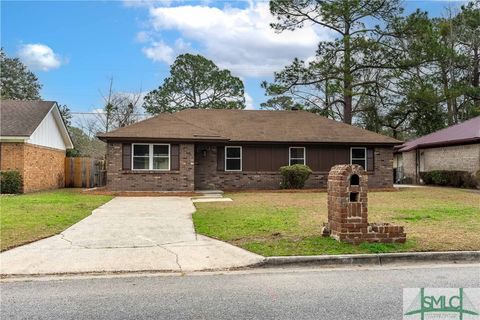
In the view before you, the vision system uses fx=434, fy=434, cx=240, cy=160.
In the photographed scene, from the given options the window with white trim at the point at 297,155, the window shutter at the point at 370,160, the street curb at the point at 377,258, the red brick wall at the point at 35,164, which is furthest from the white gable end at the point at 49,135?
the window shutter at the point at 370,160

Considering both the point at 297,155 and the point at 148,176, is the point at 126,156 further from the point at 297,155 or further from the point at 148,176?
the point at 297,155

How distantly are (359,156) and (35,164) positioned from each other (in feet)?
52.7

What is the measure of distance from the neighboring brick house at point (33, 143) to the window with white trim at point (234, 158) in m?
9.06

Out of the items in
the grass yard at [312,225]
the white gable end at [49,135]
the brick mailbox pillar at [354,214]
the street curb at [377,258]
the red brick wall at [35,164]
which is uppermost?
the white gable end at [49,135]

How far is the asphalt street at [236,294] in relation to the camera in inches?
183

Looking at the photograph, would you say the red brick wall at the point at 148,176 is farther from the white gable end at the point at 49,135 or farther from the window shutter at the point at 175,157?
the white gable end at the point at 49,135

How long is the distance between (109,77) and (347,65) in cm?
2057

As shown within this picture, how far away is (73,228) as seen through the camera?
31.6 feet

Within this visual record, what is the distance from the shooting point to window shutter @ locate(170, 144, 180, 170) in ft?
64.0

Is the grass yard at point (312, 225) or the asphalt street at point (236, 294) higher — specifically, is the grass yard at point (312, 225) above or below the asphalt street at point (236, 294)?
above

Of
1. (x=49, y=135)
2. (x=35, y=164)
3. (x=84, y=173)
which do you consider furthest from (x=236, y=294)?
(x=84, y=173)

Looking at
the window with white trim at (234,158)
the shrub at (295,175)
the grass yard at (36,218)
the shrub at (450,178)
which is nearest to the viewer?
the grass yard at (36,218)

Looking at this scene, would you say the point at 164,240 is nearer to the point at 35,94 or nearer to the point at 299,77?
the point at 299,77

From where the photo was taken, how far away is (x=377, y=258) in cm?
695
